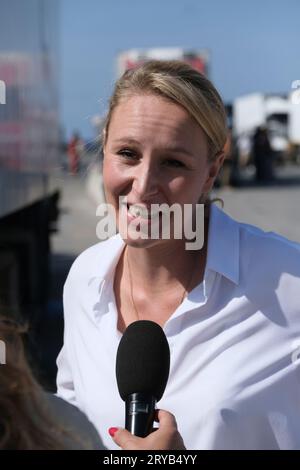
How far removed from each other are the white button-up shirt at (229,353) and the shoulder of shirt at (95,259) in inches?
6.7

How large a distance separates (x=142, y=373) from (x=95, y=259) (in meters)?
0.90

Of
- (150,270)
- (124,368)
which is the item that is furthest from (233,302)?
(124,368)

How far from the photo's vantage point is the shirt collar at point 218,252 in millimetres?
2424

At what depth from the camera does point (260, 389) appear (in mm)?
2291

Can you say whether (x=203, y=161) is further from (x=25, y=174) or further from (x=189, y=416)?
(x=25, y=174)

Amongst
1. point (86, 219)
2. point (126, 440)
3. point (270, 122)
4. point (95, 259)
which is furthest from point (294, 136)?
point (126, 440)

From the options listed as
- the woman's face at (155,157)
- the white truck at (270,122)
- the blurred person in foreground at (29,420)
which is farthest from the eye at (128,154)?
the white truck at (270,122)

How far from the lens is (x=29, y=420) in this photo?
5.23ft

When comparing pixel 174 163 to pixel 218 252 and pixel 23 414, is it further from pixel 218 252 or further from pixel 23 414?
pixel 23 414

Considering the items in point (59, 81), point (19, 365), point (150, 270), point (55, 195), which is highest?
point (19, 365)

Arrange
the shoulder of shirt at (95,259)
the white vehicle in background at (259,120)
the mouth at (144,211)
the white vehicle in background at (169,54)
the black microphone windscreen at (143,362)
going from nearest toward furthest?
1. the black microphone windscreen at (143,362)
2. the mouth at (144,211)
3. the shoulder of shirt at (95,259)
4. the white vehicle in background at (169,54)
5. the white vehicle in background at (259,120)

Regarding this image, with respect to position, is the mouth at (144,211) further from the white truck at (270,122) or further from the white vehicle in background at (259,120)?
the white truck at (270,122)

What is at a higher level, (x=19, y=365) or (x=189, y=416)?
(x=19, y=365)
